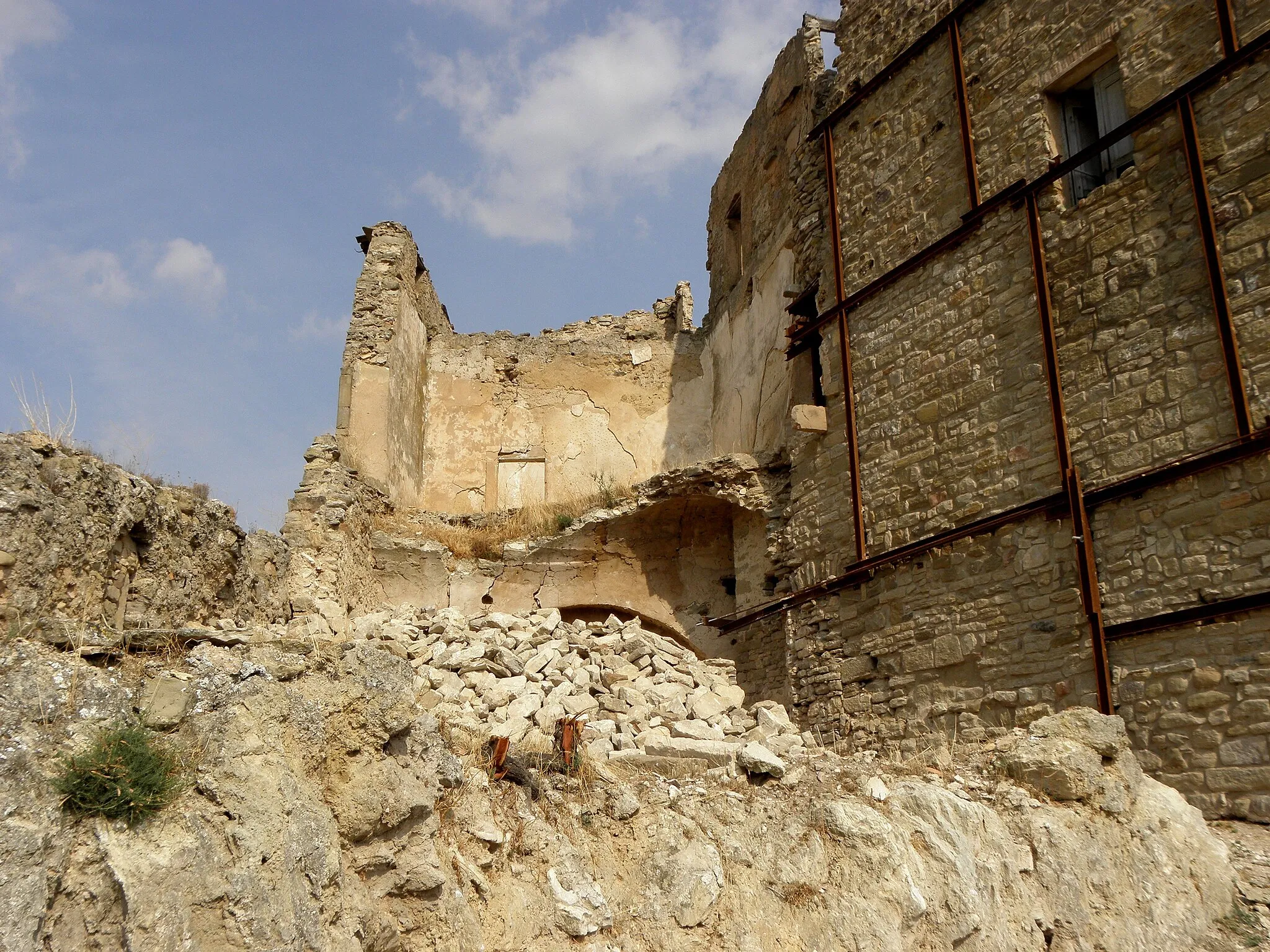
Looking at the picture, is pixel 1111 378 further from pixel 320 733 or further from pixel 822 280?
pixel 320 733

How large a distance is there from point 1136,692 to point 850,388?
4251mm

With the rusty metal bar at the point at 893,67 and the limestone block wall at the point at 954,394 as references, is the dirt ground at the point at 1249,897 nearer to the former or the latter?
the limestone block wall at the point at 954,394

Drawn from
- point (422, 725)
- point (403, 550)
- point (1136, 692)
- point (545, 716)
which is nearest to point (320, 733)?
point (422, 725)

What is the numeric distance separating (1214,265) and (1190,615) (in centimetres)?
251

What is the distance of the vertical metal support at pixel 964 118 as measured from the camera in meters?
9.81

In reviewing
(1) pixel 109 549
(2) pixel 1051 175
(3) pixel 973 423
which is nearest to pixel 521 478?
(3) pixel 973 423

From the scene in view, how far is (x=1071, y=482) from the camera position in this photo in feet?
27.3

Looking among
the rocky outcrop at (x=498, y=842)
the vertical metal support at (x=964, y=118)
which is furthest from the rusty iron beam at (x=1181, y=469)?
the vertical metal support at (x=964, y=118)

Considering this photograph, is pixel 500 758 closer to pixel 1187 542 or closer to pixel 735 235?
pixel 1187 542

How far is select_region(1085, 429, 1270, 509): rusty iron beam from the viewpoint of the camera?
7219mm

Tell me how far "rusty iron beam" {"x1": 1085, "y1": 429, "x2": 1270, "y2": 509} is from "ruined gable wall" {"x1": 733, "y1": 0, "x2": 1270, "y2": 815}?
0.08 m

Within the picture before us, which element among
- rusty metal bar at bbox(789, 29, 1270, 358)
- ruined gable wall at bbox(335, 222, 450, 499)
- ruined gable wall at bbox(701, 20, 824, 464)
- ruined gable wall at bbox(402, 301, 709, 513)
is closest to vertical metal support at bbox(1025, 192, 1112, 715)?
rusty metal bar at bbox(789, 29, 1270, 358)

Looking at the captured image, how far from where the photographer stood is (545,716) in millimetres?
8867

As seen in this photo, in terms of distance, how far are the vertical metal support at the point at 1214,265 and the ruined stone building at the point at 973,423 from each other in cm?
3
